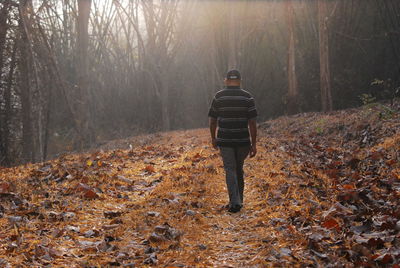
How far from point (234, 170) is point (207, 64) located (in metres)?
17.5

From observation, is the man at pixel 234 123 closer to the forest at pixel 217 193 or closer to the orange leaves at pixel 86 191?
the forest at pixel 217 193

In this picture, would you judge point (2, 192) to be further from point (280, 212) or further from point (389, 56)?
point (389, 56)

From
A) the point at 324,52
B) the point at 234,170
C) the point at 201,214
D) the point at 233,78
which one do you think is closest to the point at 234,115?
the point at 233,78

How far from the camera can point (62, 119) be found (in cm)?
2408

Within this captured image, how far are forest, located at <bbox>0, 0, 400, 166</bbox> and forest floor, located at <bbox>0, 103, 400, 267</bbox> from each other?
243 inches

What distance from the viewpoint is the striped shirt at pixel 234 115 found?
16.5 feet

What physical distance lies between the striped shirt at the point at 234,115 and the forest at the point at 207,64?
7407mm

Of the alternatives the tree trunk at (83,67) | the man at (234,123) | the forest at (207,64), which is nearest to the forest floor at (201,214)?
the man at (234,123)

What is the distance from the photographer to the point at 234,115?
16.6ft

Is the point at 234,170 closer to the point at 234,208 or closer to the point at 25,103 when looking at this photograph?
the point at 234,208

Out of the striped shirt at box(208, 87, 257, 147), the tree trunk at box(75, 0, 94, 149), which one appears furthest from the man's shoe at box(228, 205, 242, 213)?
the tree trunk at box(75, 0, 94, 149)

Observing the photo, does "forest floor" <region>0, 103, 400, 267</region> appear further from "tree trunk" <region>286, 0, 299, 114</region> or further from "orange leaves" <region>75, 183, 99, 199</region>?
"tree trunk" <region>286, 0, 299, 114</region>

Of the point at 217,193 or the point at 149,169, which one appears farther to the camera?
the point at 149,169

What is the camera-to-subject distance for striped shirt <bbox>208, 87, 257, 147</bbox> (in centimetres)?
504
